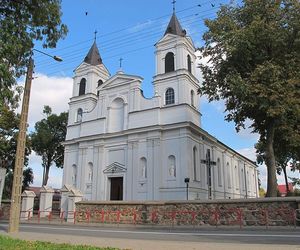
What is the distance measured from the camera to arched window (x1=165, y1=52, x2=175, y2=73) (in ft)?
120

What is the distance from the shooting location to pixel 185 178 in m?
31.3

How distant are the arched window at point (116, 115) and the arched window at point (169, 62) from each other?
20.0 ft

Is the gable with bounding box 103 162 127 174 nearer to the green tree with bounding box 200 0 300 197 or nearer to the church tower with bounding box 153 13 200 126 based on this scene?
the church tower with bounding box 153 13 200 126

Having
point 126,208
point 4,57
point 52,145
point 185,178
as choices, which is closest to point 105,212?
point 126,208

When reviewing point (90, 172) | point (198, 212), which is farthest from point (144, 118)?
point (198, 212)

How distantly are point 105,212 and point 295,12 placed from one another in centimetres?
1837

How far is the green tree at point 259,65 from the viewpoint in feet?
72.1

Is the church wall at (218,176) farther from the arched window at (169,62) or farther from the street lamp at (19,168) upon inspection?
the street lamp at (19,168)

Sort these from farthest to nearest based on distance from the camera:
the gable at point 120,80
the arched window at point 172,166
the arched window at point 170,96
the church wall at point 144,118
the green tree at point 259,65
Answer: the gable at point 120,80 < the arched window at point 170,96 < the church wall at point 144,118 < the arched window at point 172,166 < the green tree at point 259,65

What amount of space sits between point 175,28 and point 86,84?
12.5 meters

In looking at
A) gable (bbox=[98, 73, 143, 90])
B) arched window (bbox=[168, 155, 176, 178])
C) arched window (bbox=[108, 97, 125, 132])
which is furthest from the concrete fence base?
gable (bbox=[98, 73, 143, 90])

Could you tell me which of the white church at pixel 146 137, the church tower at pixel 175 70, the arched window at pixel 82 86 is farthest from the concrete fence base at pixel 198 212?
the arched window at pixel 82 86

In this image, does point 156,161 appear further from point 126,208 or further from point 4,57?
point 4,57

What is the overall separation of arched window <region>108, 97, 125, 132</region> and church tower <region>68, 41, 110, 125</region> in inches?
157
